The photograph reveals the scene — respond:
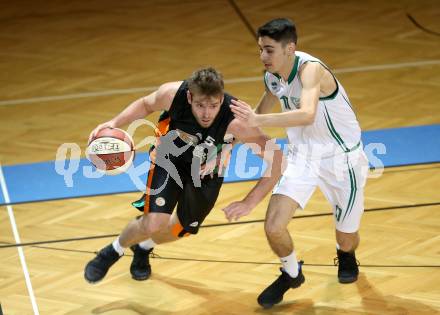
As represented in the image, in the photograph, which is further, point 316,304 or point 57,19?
point 57,19

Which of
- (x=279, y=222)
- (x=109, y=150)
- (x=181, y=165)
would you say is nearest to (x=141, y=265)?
(x=181, y=165)

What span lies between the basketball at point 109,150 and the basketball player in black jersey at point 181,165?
57 mm

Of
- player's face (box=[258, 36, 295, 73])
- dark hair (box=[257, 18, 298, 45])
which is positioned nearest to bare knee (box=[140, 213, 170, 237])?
player's face (box=[258, 36, 295, 73])

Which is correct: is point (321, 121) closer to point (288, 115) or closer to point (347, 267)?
point (288, 115)

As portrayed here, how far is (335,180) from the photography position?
5.57m

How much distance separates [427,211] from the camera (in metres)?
6.83

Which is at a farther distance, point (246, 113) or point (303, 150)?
point (303, 150)

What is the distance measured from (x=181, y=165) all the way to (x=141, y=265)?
30.9 inches

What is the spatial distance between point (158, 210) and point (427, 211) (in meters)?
2.31

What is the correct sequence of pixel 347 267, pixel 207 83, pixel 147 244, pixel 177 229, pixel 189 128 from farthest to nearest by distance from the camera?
1. pixel 147 244
2. pixel 347 267
3. pixel 177 229
4. pixel 189 128
5. pixel 207 83

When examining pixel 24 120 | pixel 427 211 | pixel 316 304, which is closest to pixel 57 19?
pixel 24 120

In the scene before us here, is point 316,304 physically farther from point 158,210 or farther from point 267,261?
point 158,210

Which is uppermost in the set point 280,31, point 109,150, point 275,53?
point 280,31

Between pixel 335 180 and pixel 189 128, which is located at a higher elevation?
pixel 189 128
